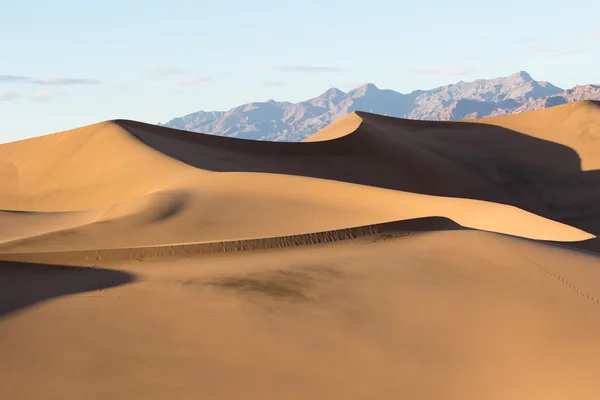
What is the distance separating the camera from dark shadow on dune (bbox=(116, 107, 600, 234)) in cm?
2908

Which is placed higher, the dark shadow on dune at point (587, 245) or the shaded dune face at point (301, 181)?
the shaded dune face at point (301, 181)

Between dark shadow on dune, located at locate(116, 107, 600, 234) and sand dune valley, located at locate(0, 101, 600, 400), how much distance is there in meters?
12.0

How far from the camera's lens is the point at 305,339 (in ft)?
20.8

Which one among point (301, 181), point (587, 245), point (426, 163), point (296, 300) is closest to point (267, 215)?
point (301, 181)

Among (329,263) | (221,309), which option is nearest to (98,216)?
(329,263)

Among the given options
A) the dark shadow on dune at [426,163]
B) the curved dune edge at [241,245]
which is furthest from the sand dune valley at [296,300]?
the dark shadow on dune at [426,163]

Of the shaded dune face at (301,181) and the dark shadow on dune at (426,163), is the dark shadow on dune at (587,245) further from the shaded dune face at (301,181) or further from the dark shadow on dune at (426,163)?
the dark shadow on dune at (426,163)

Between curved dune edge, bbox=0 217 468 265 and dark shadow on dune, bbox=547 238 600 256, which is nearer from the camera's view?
curved dune edge, bbox=0 217 468 265

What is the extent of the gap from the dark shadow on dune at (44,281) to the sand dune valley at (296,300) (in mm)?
36

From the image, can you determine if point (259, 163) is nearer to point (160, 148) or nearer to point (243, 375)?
point (160, 148)

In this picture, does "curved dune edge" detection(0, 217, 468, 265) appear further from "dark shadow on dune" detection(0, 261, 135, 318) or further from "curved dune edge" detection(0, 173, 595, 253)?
"curved dune edge" detection(0, 173, 595, 253)

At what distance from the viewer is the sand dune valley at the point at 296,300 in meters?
5.61

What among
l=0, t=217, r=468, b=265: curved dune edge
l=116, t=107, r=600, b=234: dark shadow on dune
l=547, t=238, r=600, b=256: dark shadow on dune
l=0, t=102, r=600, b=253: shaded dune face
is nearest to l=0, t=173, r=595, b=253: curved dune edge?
l=0, t=102, r=600, b=253: shaded dune face

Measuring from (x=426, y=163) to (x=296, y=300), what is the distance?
1049 inches
